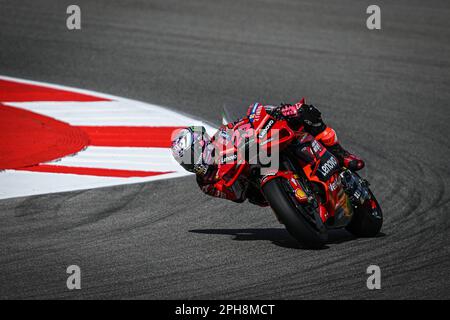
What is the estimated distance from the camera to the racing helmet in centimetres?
691

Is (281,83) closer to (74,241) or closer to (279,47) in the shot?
(279,47)

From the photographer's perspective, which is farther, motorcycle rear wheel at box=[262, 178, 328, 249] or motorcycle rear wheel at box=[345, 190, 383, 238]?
motorcycle rear wheel at box=[345, 190, 383, 238]

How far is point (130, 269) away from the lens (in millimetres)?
6664

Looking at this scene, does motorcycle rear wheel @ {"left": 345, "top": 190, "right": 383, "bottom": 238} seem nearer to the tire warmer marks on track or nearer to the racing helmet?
the racing helmet

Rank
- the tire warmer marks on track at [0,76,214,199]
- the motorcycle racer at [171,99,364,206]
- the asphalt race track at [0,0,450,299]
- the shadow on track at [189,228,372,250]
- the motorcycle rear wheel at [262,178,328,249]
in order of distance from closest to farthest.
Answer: the asphalt race track at [0,0,450,299], the motorcycle rear wheel at [262,178,328,249], the motorcycle racer at [171,99,364,206], the shadow on track at [189,228,372,250], the tire warmer marks on track at [0,76,214,199]

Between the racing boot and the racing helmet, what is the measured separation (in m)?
1.14

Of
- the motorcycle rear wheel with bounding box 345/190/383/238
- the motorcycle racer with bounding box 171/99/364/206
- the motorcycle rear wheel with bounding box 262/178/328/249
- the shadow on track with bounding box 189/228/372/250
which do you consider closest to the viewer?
the motorcycle rear wheel with bounding box 262/178/328/249

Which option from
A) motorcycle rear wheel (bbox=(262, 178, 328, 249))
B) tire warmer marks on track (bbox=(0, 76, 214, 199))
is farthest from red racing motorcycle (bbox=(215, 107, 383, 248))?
tire warmer marks on track (bbox=(0, 76, 214, 199))

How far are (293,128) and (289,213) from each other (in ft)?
2.97

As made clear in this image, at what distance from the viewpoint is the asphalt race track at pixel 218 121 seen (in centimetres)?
654

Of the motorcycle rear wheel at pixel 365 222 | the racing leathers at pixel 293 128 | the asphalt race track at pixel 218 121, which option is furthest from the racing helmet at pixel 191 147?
the motorcycle rear wheel at pixel 365 222

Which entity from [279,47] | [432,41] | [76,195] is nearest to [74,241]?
[76,195]

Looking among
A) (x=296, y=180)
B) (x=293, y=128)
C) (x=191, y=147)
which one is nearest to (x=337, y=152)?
(x=293, y=128)

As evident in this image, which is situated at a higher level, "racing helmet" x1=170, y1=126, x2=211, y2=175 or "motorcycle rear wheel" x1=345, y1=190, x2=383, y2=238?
"racing helmet" x1=170, y1=126, x2=211, y2=175
